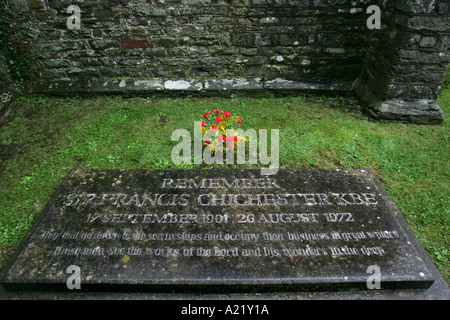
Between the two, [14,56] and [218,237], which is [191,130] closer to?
[218,237]

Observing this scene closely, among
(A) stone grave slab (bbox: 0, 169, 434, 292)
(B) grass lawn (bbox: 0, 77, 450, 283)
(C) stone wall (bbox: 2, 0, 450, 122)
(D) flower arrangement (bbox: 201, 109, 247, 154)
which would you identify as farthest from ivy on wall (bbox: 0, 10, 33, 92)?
(D) flower arrangement (bbox: 201, 109, 247, 154)

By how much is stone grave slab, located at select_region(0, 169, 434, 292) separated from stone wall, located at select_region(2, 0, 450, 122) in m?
2.43

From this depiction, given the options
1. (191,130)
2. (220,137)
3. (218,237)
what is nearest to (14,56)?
(191,130)

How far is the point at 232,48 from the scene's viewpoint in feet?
14.9

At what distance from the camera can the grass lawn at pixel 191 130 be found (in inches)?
117

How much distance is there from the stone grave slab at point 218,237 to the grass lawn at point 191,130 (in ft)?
2.22

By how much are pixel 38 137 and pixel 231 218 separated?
3412mm

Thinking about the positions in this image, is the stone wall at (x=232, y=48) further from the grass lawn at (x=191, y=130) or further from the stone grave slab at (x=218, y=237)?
the stone grave slab at (x=218, y=237)

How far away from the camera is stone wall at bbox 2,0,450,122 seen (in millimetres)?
4004

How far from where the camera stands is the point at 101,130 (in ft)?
13.3

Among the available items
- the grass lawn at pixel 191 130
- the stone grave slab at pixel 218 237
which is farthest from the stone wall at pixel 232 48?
the stone grave slab at pixel 218 237

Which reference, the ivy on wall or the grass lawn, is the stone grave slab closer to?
the grass lawn

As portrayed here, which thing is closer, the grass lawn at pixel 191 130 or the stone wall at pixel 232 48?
the grass lawn at pixel 191 130
